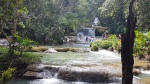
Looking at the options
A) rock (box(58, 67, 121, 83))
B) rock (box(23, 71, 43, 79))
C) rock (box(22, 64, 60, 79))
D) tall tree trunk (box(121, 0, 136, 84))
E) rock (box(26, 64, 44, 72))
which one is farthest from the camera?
rock (box(26, 64, 44, 72))

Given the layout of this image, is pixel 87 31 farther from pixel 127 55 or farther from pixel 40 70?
pixel 127 55

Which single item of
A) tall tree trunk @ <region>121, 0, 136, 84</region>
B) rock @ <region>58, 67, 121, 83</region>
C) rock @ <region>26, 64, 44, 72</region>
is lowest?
rock @ <region>58, 67, 121, 83</region>

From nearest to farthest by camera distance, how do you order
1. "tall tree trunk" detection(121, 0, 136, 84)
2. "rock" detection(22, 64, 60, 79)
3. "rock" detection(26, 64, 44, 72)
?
"tall tree trunk" detection(121, 0, 136, 84) → "rock" detection(22, 64, 60, 79) → "rock" detection(26, 64, 44, 72)

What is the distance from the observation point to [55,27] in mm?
34719

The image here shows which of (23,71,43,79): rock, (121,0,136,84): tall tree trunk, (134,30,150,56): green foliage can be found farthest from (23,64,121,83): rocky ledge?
(121,0,136,84): tall tree trunk

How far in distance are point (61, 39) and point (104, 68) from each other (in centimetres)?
2152

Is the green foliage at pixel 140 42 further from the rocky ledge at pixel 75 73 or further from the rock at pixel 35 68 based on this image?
the rock at pixel 35 68

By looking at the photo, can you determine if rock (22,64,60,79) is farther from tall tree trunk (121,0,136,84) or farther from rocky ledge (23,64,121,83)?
tall tree trunk (121,0,136,84)

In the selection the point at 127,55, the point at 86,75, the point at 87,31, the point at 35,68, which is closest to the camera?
the point at 127,55

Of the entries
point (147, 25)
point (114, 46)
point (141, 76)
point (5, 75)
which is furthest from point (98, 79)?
point (147, 25)

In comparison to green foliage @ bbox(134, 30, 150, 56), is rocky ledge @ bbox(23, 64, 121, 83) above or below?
below

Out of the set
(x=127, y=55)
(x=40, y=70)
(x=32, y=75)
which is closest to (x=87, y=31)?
(x=40, y=70)

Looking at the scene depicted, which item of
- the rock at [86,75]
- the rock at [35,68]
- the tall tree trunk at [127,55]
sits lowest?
the rock at [86,75]

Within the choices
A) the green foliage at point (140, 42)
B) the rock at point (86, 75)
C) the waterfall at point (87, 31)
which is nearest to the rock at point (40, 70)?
the rock at point (86, 75)
